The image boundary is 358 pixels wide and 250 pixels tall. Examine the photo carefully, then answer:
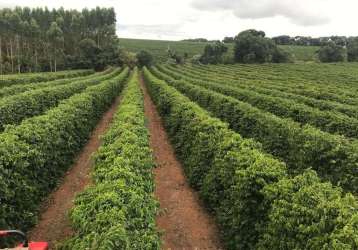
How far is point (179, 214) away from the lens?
1188cm

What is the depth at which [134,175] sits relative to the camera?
9.00 m

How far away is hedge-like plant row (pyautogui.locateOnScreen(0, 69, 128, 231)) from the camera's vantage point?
989cm

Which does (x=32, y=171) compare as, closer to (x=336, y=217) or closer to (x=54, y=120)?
(x=54, y=120)

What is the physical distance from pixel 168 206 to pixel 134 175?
3.80 m

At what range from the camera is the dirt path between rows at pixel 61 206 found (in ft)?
33.7

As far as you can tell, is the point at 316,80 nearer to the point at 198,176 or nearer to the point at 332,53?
the point at 198,176

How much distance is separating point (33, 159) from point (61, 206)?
5.64ft

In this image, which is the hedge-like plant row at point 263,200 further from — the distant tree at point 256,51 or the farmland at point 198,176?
the distant tree at point 256,51

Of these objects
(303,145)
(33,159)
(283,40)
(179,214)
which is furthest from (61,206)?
(283,40)

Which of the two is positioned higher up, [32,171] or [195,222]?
[32,171]

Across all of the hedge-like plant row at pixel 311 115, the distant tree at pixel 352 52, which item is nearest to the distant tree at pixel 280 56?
the distant tree at pixel 352 52

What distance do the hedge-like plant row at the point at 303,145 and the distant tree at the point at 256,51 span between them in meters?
89.3

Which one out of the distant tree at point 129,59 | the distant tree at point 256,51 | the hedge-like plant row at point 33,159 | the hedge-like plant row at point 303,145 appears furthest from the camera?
the distant tree at point 256,51

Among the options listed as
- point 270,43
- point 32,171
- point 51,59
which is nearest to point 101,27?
point 51,59
